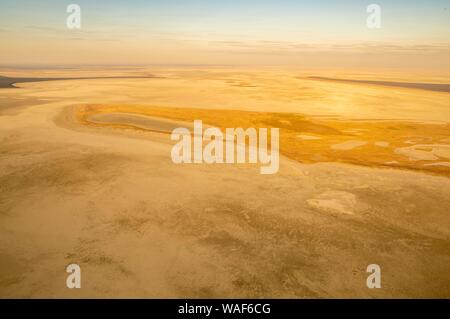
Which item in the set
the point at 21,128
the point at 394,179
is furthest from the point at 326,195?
the point at 21,128

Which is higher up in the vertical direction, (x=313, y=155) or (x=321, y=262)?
(x=313, y=155)

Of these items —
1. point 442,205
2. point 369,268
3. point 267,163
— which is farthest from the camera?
point 267,163
